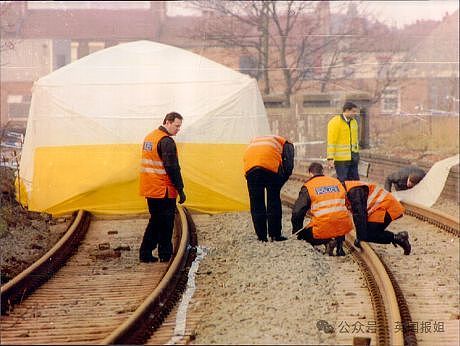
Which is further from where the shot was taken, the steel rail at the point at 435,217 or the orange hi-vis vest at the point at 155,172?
the steel rail at the point at 435,217

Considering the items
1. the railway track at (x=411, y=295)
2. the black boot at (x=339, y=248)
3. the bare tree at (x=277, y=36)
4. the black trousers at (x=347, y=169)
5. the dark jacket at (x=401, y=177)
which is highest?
the bare tree at (x=277, y=36)

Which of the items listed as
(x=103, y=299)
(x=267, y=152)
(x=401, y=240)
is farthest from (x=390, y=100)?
(x=103, y=299)

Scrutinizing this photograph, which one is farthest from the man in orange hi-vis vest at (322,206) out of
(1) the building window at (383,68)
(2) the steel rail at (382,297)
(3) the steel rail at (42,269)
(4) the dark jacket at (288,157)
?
(1) the building window at (383,68)

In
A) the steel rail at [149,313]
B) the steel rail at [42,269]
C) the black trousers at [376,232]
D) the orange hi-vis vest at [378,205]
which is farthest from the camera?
the black trousers at [376,232]

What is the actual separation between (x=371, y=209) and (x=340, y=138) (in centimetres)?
318

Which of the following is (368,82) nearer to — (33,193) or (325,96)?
(325,96)

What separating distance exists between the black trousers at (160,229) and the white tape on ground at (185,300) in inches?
15.0

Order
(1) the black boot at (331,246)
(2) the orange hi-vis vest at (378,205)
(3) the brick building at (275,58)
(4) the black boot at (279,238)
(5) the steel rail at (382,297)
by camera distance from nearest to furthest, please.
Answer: (5) the steel rail at (382,297) < (2) the orange hi-vis vest at (378,205) < (1) the black boot at (331,246) < (4) the black boot at (279,238) < (3) the brick building at (275,58)

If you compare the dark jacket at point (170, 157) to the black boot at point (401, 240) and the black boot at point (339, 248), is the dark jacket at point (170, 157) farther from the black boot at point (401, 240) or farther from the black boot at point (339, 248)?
the black boot at point (401, 240)

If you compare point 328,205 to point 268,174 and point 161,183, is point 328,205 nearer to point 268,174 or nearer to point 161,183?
point 268,174

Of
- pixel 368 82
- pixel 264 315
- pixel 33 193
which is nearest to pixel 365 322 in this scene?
pixel 264 315

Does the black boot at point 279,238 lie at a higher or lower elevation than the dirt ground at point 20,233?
higher

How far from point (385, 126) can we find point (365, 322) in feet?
73.9

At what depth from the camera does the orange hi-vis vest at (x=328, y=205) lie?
929cm
